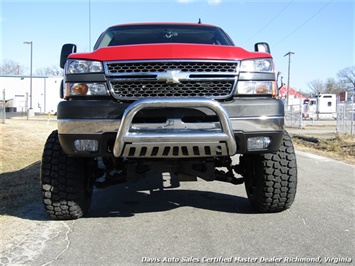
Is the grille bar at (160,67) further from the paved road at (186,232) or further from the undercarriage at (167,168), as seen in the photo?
the paved road at (186,232)

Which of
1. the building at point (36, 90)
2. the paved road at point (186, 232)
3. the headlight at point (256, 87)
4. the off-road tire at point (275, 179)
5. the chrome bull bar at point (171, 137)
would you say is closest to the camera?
the paved road at point (186, 232)

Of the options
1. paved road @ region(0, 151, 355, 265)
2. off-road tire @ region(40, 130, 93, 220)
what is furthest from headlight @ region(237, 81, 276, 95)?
off-road tire @ region(40, 130, 93, 220)

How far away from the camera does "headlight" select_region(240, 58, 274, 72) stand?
12.2ft

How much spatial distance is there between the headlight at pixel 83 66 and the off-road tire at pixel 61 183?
3.06 feet

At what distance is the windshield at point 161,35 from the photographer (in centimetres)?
511

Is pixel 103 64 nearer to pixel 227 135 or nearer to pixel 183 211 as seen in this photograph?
pixel 227 135

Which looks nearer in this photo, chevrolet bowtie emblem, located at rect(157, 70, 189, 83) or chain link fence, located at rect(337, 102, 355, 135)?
chevrolet bowtie emblem, located at rect(157, 70, 189, 83)

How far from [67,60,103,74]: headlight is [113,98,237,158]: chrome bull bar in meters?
0.58

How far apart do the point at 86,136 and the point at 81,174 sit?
76cm

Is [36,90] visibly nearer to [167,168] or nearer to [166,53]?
[167,168]

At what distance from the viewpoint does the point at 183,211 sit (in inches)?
181

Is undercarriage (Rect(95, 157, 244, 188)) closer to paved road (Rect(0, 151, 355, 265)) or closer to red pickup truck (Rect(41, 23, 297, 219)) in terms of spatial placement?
red pickup truck (Rect(41, 23, 297, 219))

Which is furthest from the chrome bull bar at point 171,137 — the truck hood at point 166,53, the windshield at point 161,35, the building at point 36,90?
the building at point 36,90

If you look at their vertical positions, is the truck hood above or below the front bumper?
above
